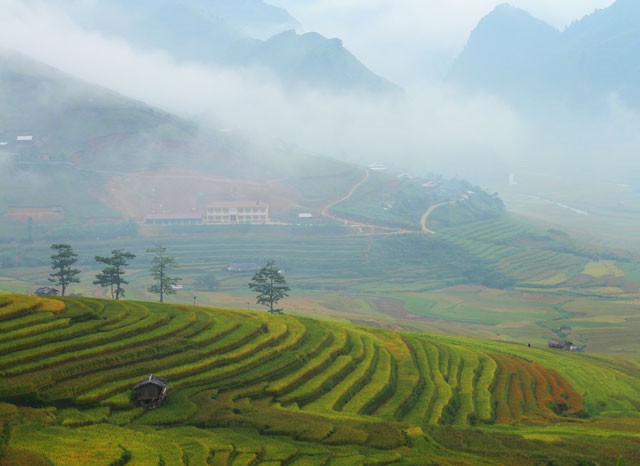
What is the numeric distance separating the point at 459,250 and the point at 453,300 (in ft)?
74.1

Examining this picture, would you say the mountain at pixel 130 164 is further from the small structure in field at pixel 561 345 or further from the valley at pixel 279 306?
the small structure in field at pixel 561 345

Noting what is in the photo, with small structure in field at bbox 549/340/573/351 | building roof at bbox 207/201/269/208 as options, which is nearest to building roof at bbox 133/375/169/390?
small structure in field at bbox 549/340/573/351

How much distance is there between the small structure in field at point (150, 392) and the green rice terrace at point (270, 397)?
37 cm

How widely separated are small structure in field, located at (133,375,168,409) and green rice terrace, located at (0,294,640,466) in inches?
14.7

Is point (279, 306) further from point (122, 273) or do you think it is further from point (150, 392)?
point (150, 392)

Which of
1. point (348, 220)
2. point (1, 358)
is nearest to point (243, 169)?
point (348, 220)

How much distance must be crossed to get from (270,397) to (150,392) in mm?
6128

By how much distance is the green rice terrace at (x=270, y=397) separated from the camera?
25828mm

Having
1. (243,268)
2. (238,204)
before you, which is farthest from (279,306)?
(238,204)

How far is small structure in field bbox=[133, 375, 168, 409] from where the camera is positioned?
98.9 ft

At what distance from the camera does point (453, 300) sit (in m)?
95.9

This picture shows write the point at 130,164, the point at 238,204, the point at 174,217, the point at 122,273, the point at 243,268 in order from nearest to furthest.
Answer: the point at 122,273
the point at 243,268
the point at 174,217
the point at 238,204
the point at 130,164

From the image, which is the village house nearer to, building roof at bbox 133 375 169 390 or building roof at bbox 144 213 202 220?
building roof at bbox 144 213 202 220

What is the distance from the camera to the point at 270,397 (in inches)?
1342
